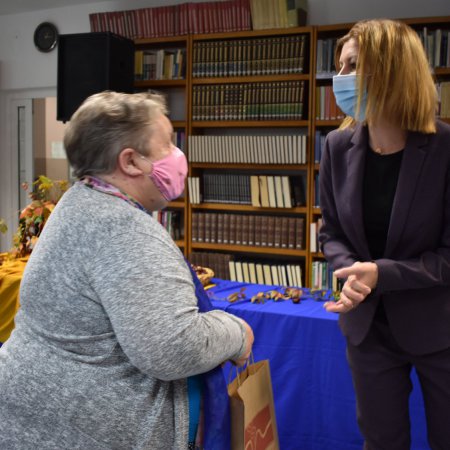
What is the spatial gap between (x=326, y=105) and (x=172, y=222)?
1608mm

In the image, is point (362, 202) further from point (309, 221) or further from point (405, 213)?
point (309, 221)

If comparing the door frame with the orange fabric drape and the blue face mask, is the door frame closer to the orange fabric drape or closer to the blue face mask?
the orange fabric drape

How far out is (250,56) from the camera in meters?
4.53

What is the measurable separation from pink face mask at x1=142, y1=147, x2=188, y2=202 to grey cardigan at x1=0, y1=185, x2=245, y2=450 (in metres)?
0.11

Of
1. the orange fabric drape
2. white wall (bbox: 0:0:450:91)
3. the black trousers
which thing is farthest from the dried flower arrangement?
white wall (bbox: 0:0:450:91)

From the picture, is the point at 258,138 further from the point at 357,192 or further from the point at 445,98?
the point at 357,192

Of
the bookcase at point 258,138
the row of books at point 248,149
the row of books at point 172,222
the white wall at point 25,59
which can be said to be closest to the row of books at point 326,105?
the bookcase at point 258,138

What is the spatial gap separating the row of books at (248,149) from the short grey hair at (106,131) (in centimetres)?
327

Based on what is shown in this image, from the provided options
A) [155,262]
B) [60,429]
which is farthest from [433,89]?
[60,429]

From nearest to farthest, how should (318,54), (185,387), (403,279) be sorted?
(185,387), (403,279), (318,54)

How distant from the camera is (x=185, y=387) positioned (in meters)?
1.24

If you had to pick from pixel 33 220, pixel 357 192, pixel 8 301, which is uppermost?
pixel 357 192

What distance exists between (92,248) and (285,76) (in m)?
3.58

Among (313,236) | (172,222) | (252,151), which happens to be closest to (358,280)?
(313,236)
